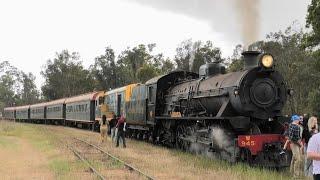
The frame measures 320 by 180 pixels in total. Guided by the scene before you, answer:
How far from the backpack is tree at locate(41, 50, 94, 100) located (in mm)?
95787

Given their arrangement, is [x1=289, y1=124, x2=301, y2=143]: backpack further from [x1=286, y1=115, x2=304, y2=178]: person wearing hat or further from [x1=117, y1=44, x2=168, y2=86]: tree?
[x1=117, y1=44, x2=168, y2=86]: tree

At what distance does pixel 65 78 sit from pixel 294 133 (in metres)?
107

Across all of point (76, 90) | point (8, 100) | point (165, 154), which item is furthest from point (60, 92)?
point (165, 154)

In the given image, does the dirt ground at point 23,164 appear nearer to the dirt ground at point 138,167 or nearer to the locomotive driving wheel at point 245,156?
the dirt ground at point 138,167

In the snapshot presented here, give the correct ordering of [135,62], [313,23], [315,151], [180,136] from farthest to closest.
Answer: [135,62] < [313,23] < [180,136] < [315,151]

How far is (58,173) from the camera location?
46.2ft

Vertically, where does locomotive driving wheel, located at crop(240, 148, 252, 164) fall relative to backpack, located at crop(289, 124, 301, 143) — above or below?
below

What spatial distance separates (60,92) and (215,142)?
10299cm

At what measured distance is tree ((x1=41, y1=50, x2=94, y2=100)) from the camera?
11119 centimetres

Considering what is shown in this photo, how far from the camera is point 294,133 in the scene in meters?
13.0

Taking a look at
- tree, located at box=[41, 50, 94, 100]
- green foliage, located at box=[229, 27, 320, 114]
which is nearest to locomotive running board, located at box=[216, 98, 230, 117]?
green foliage, located at box=[229, 27, 320, 114]

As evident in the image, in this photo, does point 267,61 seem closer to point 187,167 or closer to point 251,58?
point 251,58

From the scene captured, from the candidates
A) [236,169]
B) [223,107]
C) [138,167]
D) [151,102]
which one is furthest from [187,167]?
[151,102]

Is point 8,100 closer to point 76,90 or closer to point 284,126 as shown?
point 76,90
